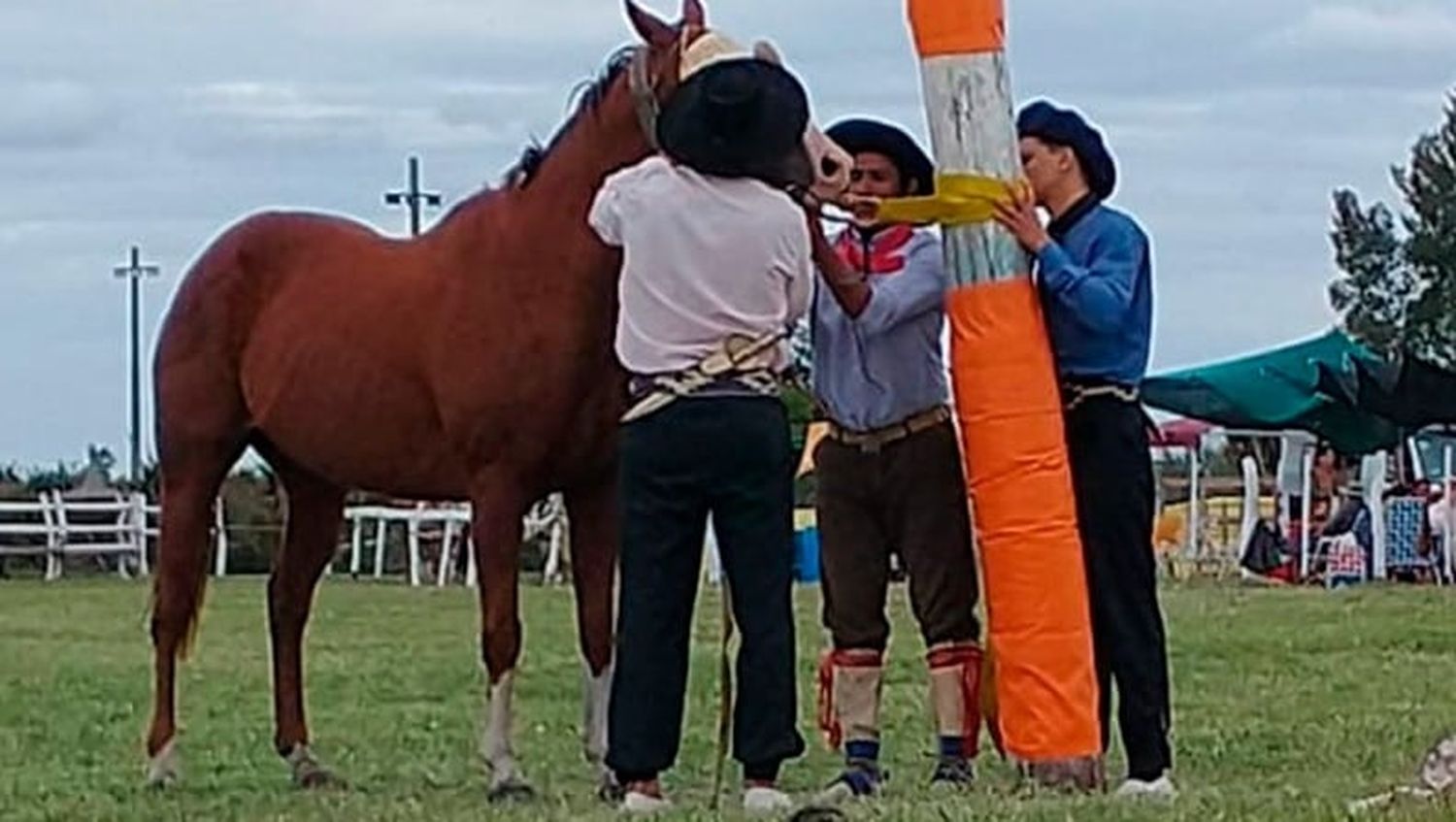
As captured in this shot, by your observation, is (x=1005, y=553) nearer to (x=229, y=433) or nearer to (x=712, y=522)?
(x=712, y=522)

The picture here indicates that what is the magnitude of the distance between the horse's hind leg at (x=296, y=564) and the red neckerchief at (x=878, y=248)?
2291 millimetres

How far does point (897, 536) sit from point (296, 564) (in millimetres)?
2509

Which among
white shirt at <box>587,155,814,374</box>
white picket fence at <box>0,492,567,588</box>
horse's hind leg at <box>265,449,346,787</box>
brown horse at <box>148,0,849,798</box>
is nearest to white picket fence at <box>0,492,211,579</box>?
white picket fence at <box>0,492,567,588</box>

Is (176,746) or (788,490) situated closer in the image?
(788,490)

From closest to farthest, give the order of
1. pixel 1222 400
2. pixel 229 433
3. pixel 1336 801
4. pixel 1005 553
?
pixel 1336 801
pixel 1005 553
pixel 229 433
pixel 1222 400

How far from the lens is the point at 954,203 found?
8617 millimetres

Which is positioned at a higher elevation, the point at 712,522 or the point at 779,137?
the point at 779,137

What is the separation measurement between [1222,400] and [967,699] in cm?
2312

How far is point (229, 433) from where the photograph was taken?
1052cm

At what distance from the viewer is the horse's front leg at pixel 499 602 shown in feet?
30.5

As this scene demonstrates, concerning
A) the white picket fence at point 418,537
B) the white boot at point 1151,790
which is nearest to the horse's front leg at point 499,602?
the white boot at point 1151,790

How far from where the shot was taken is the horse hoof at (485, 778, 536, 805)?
29.8ft

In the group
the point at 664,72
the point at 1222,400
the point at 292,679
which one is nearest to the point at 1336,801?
the point at 664,72

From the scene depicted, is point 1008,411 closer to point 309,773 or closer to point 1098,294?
point 1098,294
